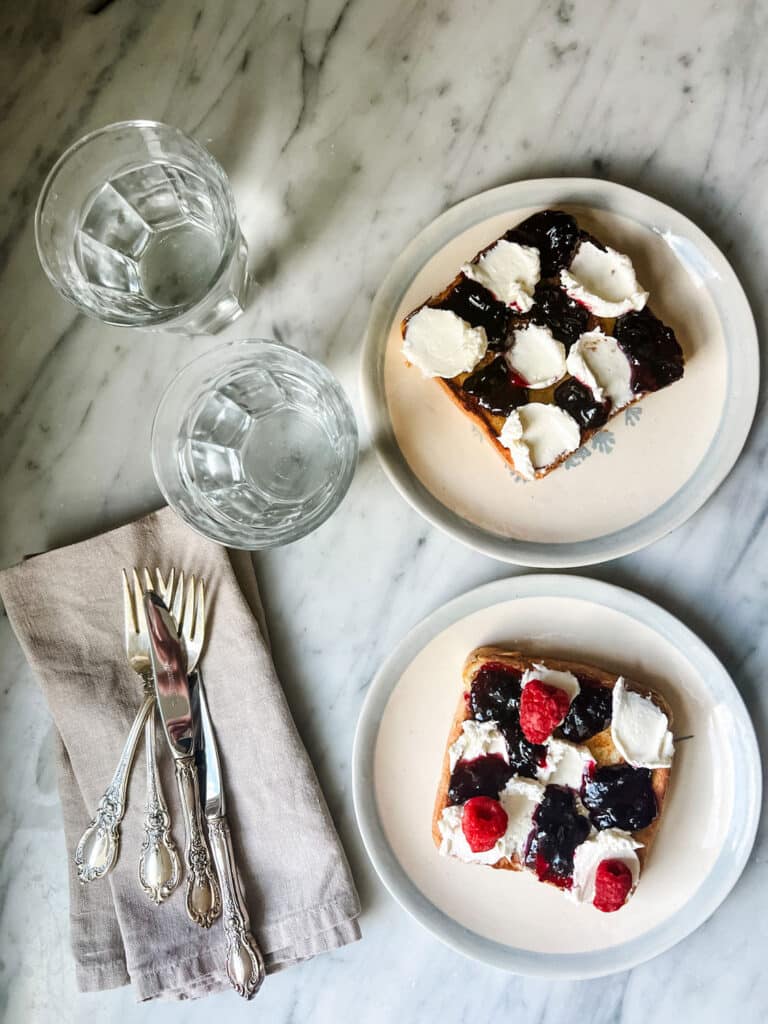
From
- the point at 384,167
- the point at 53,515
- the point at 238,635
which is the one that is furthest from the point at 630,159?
the point at 53,515

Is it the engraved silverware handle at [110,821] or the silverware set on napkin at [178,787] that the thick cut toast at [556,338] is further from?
the engraved silverware handle at [110,821]

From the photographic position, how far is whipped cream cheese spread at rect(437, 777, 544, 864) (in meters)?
1.40

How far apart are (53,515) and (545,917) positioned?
3.43 ft

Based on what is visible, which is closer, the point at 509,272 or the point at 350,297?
the point at 509,272

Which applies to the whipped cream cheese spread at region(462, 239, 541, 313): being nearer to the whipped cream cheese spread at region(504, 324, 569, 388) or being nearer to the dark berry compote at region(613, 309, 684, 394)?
the whipped cream cheese spread at region(504, 324, 569, 388)

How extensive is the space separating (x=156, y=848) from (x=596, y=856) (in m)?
0.69

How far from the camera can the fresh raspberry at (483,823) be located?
1360 mm

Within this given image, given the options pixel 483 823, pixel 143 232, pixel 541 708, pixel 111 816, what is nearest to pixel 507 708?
pixel 541 708

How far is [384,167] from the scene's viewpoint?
5.03ft

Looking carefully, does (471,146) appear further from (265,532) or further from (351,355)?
(265,532)

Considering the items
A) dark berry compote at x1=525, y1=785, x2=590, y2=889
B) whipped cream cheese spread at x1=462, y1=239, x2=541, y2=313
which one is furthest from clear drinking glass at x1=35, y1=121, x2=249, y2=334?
dark berry compote at x1=525, y1=785, x2=590, y2=889

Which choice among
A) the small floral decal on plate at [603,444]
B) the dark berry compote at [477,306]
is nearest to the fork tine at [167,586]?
the dark berry compote at [477,306]

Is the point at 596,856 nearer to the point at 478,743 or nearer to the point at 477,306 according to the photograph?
the point at 478,743

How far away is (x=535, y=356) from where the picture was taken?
1.42 meters
